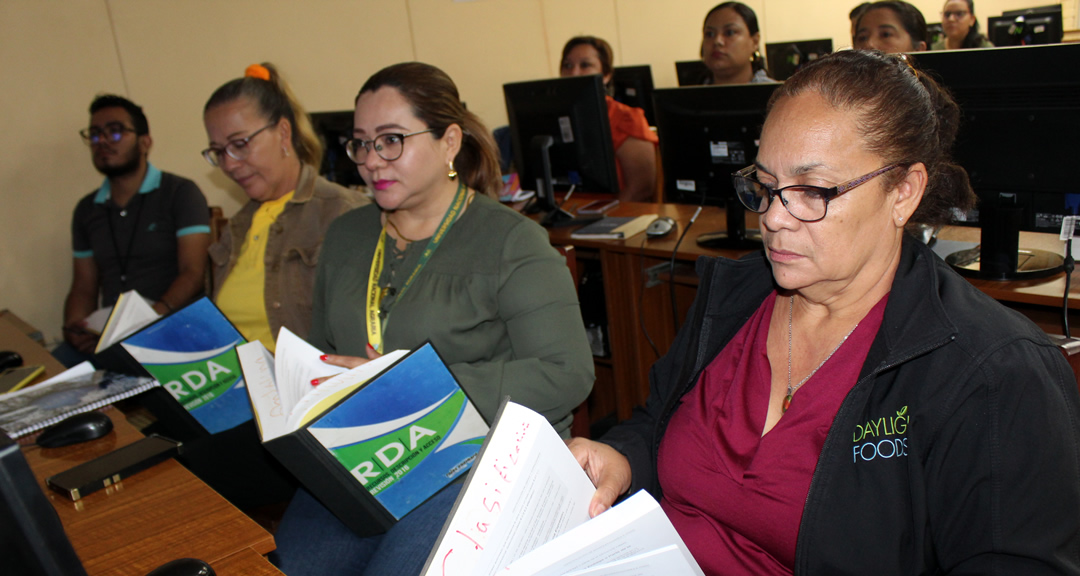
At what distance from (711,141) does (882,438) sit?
1.75 metres

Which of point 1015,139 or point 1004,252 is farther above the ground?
point 1015,139

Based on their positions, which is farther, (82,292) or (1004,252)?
(82,292)

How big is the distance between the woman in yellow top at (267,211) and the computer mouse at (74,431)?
2.20 feet

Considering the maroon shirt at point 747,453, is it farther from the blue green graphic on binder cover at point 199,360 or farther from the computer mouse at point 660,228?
the computer mouse at point 660,228

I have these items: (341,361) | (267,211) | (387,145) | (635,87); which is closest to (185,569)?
(341,361)

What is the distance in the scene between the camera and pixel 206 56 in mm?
4328

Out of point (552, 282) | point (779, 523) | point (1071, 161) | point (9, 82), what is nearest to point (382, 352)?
point (552, 282)

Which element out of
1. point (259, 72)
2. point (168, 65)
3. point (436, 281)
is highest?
point (168, 65)

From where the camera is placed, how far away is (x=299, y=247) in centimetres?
227

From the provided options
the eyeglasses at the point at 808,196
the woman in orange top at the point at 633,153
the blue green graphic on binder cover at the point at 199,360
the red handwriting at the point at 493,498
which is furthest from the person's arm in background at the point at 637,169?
the red handwriting at the point at 493,498

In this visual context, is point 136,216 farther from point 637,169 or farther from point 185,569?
point 185,569

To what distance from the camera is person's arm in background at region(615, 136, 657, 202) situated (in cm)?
392

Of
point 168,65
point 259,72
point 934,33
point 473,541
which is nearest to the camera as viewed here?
point 473,541

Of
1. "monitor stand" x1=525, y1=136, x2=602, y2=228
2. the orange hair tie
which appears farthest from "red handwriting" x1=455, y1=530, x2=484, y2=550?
"monitor stand" x1=525, y1=136, x2=602, y2=228
